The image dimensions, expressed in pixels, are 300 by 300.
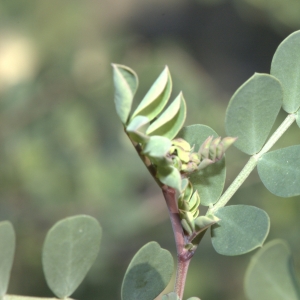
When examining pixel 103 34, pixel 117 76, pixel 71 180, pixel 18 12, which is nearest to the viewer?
pixel 117 76

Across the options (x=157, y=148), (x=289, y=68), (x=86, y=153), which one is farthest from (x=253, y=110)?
(x=86, y=153)

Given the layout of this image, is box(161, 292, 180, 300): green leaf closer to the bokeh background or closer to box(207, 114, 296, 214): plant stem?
box(207, 114, 296, 214): plant stem

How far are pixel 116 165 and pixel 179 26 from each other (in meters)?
2.06

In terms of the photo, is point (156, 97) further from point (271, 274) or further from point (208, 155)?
point (271, 274)

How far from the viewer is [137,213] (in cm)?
200

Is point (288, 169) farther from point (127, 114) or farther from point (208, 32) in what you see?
point (208, 32)

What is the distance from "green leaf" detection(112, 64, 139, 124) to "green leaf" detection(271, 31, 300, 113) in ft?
0.75

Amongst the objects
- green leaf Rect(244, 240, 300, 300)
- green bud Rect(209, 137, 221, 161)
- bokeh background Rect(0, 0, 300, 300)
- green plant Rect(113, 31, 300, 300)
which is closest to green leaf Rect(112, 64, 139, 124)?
green plant Rect(113, 31, 300, 300)

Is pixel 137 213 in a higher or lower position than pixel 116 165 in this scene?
lower

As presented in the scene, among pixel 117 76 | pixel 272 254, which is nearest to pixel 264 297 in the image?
pixel 272 254

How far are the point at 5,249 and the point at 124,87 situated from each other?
244 mm

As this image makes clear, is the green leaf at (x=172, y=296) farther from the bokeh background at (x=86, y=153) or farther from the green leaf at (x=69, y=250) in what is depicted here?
the bokeh background at (x=86, y=153)

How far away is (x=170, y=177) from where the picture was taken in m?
0.51

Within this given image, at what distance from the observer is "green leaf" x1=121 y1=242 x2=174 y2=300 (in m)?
0.56
